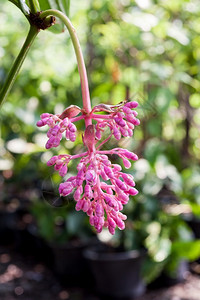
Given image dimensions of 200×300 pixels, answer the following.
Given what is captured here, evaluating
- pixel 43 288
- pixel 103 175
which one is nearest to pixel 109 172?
pixel 103 175

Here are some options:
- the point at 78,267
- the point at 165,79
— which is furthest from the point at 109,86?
the point at 78,267

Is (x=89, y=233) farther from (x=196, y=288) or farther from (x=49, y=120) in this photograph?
(x=49, y=120)

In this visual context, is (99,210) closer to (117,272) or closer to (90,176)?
(90,176)

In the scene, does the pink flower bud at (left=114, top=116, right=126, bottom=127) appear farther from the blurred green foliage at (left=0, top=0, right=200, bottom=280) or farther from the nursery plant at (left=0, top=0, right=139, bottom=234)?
the blurred green foliage at (left=0, top=0, right=200, bottom=280)

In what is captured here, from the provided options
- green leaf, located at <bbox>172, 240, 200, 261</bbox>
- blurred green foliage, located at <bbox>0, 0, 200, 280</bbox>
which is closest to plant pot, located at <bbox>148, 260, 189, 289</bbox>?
blurred green foliage, located at <bbox>0, 0, 200, 280</bbox>

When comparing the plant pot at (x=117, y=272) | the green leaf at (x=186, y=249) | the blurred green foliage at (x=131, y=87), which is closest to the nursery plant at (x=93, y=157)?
the blurred green foliage at (x=131, y=87)

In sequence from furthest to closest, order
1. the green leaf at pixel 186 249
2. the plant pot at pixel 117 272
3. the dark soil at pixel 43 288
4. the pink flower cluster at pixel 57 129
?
1. the dark soil at pixel 43 288
2. the plant pot at pixel 117 272
3. the green leaf at pixel 186 249
4. the pink flower cluster at pixel 57 129

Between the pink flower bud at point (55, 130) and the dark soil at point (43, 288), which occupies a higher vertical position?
the pink flower bud at point (55, 130)

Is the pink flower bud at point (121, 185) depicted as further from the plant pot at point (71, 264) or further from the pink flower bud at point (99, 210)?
the plant pot at point (71, 264)
